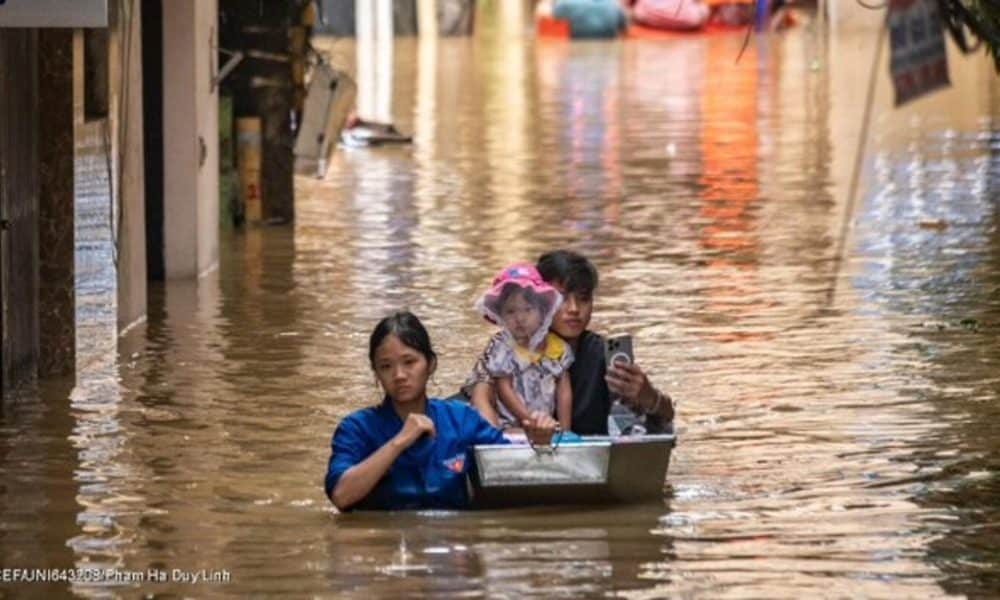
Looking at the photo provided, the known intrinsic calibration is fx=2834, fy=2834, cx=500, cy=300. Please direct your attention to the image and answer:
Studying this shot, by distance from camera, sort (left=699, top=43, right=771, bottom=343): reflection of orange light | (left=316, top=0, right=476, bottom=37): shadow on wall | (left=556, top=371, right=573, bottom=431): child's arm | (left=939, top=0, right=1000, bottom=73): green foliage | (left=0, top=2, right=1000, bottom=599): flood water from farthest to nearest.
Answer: (left=316, top=0, right=476, bottom=37): shadow on wall < (left=699, top=43, right=771, bottom=343): reflection of orange light < (left=939, top=0, right=1000, bottom=73): green foliage < (left=556, top=371, right=573, bottom=431): child's arm < (left=0, top=2, right=1000, bottom=599): flood water

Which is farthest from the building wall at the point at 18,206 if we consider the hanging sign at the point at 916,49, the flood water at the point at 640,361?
the hanging sign at the point at 916,49

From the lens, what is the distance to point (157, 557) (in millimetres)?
9164

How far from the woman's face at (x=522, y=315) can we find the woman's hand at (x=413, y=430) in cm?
92

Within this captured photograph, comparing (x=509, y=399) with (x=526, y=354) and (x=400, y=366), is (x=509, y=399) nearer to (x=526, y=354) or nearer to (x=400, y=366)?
(x=526, y=354)

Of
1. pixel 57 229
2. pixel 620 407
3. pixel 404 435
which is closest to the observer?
pixel 404 435

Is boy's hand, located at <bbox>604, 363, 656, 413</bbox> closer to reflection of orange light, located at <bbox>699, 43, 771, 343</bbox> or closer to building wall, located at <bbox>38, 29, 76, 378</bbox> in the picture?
building wall, located at <bbox>38, 29, 76, 378</bbox>

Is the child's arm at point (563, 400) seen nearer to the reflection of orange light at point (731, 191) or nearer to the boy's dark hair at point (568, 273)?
the boy's dark hair at point (568, 273)

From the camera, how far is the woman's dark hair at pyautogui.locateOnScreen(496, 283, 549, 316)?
9.89 metres

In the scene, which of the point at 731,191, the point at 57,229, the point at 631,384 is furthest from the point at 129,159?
the point at 731,191

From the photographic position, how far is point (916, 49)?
10812 millimetres

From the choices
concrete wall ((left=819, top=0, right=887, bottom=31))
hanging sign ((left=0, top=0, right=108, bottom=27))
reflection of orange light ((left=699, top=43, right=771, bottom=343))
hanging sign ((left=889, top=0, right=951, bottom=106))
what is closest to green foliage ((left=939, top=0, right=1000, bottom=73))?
hanging sign ((left=889, top=0, right=951, bottom=106))

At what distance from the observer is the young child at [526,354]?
32.7 feet

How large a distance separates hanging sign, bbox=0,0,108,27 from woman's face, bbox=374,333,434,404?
9.61 ft

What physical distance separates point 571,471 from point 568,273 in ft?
2.93
